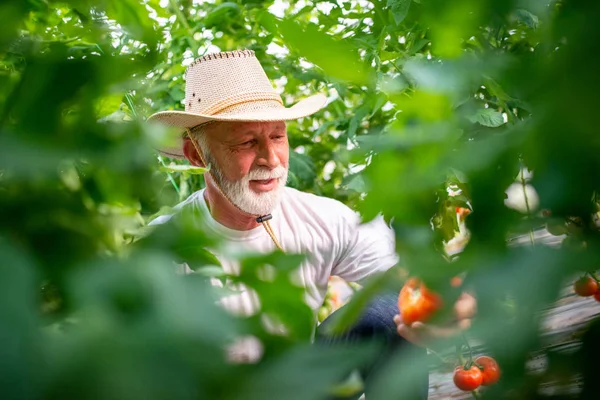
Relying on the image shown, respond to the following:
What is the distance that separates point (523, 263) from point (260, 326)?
0.42 feet

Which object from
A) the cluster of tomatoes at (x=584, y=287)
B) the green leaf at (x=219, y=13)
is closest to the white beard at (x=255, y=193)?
the green leaf at (x=219, y=13)

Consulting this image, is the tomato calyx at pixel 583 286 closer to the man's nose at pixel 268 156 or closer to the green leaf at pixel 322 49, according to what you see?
the green leaf at pixel 322 49

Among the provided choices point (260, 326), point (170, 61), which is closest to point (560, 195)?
point (260, 326)

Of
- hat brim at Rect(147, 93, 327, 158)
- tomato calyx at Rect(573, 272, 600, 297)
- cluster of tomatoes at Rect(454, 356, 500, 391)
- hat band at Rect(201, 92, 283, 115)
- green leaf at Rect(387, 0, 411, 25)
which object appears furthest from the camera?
hat band at Rect(201, 92, 283, 115)

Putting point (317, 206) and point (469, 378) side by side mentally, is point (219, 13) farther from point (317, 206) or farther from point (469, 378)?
point (469, 378)

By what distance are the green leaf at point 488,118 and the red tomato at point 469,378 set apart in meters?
0.49

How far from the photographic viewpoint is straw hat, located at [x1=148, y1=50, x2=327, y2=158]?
2.08m


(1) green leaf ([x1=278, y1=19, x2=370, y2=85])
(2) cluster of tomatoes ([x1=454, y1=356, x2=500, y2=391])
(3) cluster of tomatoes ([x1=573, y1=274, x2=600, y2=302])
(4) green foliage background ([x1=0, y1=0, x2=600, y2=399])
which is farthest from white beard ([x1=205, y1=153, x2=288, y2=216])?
(1) green leaf ([x1=278, y1=19, x2=370, y2=85])

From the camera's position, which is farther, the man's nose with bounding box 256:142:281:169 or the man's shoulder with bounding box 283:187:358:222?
the man's shoulder with bounding box 283:187:358:222

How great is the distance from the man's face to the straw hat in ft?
0.17

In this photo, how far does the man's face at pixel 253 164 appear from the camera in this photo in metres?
2.06

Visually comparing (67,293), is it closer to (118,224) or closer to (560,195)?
(118,224)

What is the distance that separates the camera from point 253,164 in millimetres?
2100

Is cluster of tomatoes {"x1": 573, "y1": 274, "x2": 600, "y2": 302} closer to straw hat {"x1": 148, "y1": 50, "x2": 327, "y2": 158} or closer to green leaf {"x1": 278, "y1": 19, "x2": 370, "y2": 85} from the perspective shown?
green leaf {"x1": 278, "y1": 19, "x2": 370, "y2": 85}
